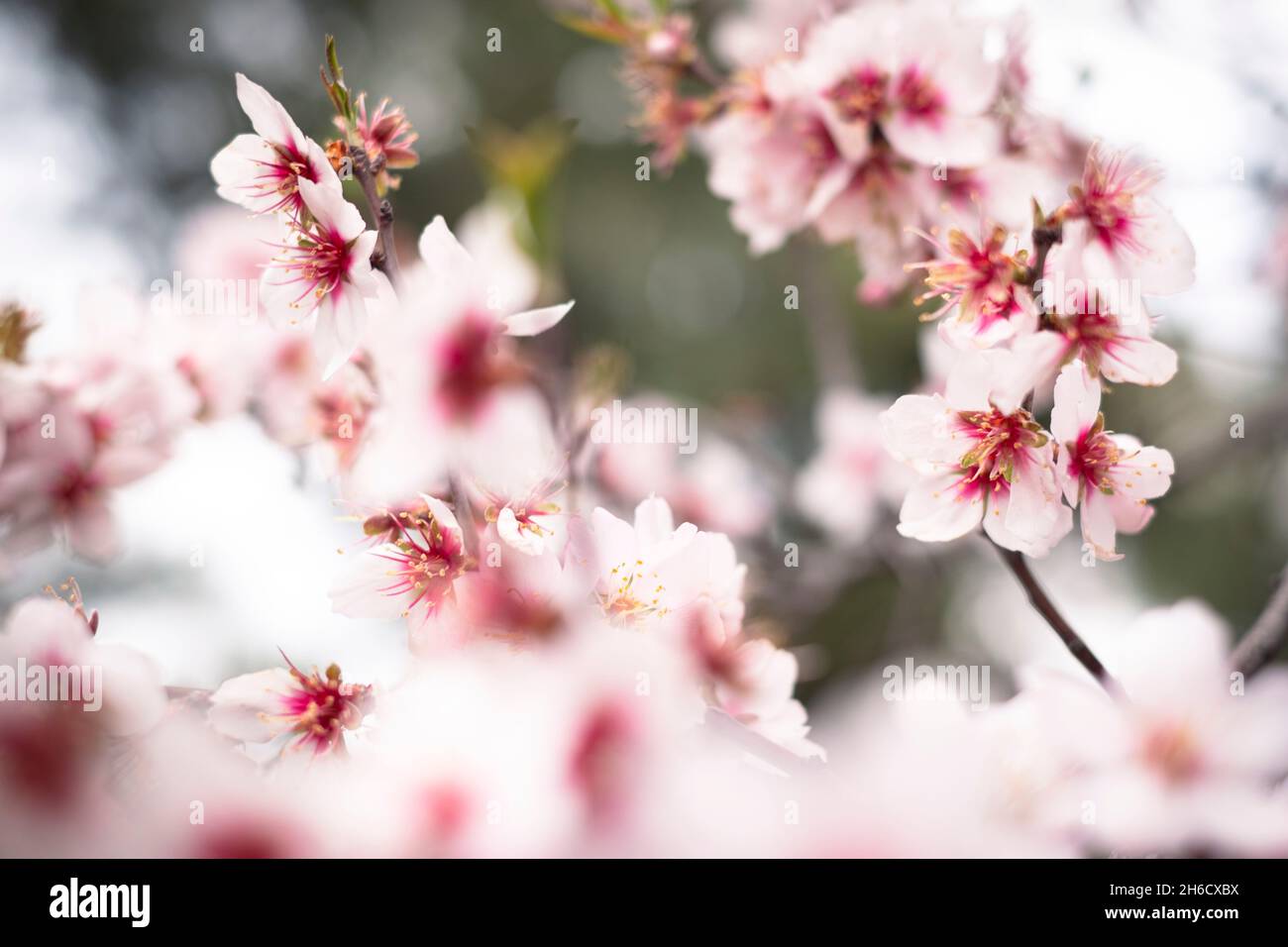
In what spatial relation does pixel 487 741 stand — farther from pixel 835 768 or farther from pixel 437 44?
pixel 437 44

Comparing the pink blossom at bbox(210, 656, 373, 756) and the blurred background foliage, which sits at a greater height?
the blurred background foliage

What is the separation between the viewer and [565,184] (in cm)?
367

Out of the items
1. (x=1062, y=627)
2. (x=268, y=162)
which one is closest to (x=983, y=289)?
(x=1062, y=627)

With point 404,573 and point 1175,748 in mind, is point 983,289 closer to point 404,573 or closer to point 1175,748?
point 1175,748

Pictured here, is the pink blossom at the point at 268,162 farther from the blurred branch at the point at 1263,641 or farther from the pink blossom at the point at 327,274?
the blurred branch at the point at 1263,641

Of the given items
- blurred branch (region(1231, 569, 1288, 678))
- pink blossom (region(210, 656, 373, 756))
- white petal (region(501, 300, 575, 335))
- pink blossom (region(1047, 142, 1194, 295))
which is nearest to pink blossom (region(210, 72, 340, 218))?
white petal (region(501, 300, 575, 335))

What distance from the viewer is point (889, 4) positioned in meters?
0.74

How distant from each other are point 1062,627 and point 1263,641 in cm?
13

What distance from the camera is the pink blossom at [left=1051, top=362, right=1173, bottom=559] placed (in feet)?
1.63

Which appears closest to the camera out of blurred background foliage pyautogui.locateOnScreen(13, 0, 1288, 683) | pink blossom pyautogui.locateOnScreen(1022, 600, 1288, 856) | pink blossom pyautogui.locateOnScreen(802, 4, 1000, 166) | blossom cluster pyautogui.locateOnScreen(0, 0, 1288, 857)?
blossom cluster pyautogui.locateOnScreen(0, 0, 1288, 857)

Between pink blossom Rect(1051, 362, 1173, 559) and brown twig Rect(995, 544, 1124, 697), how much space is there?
0.05 m

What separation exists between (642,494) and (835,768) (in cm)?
101

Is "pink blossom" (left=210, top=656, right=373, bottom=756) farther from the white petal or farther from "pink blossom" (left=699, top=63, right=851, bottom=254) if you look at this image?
"pink blossom" (left=699, top=63, right=851, bottom=254)

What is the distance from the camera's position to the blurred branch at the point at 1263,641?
19.7 inches
